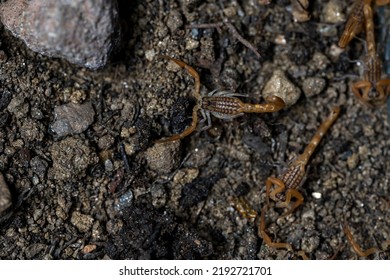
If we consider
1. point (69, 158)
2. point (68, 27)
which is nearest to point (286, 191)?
point (69, 158)

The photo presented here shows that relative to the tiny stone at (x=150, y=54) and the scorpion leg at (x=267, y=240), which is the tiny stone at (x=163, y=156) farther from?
the scorpion leg at (x=267, y=240)

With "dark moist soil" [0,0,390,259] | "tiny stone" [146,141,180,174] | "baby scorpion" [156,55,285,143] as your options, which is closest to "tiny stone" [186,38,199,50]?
"dark moist soil" [0,0,390,259]

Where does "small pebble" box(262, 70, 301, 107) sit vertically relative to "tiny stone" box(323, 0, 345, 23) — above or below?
below

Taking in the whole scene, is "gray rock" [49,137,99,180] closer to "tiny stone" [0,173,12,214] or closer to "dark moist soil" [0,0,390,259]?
"dark moist soil" [0,0,390,259]

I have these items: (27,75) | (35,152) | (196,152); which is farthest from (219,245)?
(27,75)

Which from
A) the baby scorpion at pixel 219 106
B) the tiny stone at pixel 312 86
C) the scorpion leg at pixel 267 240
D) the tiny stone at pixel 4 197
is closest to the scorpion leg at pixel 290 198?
the scorpion leg at pixel 267 240

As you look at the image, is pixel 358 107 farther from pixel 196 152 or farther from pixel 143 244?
pixel 143 244

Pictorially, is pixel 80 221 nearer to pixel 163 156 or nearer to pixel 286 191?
pixel 163 156
